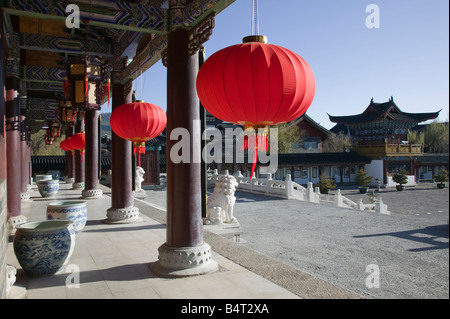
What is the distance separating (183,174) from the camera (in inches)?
163

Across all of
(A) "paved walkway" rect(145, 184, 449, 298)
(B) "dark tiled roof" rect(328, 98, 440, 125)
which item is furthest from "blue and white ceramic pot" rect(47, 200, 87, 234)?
(B) "dark tiled roof" rect(328, 98, 440, 125)

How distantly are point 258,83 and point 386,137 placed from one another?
33.8 metres

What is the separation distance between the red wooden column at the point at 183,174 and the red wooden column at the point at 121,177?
10.8ft

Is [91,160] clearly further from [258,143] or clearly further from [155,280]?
[258,143]

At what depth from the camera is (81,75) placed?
19.6ft

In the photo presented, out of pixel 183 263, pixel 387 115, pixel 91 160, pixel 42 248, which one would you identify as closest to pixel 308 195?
pixel 91 160

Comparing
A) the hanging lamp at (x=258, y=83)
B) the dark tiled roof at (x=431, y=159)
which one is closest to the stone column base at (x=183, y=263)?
the hanging lamp at (x=258, y=83)

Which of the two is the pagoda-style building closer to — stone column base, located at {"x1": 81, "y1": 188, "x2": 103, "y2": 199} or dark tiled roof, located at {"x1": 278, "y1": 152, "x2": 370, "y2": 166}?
dark tiled roof, located at {"x1": 278, "y1": 152, "x2": 370, "y2": 166}

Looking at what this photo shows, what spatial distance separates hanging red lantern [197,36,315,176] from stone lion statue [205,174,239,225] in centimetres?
445

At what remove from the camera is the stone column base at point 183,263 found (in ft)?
13.2

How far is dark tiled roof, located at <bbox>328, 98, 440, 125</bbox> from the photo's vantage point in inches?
1287

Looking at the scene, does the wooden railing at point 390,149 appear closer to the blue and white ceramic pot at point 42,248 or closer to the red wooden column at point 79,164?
the red wooden column at point 79,164

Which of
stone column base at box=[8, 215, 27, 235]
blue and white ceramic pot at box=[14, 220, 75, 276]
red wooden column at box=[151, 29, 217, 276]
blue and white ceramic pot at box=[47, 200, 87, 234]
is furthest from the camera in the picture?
stone column base at box=[8, 215, 27, 235]
